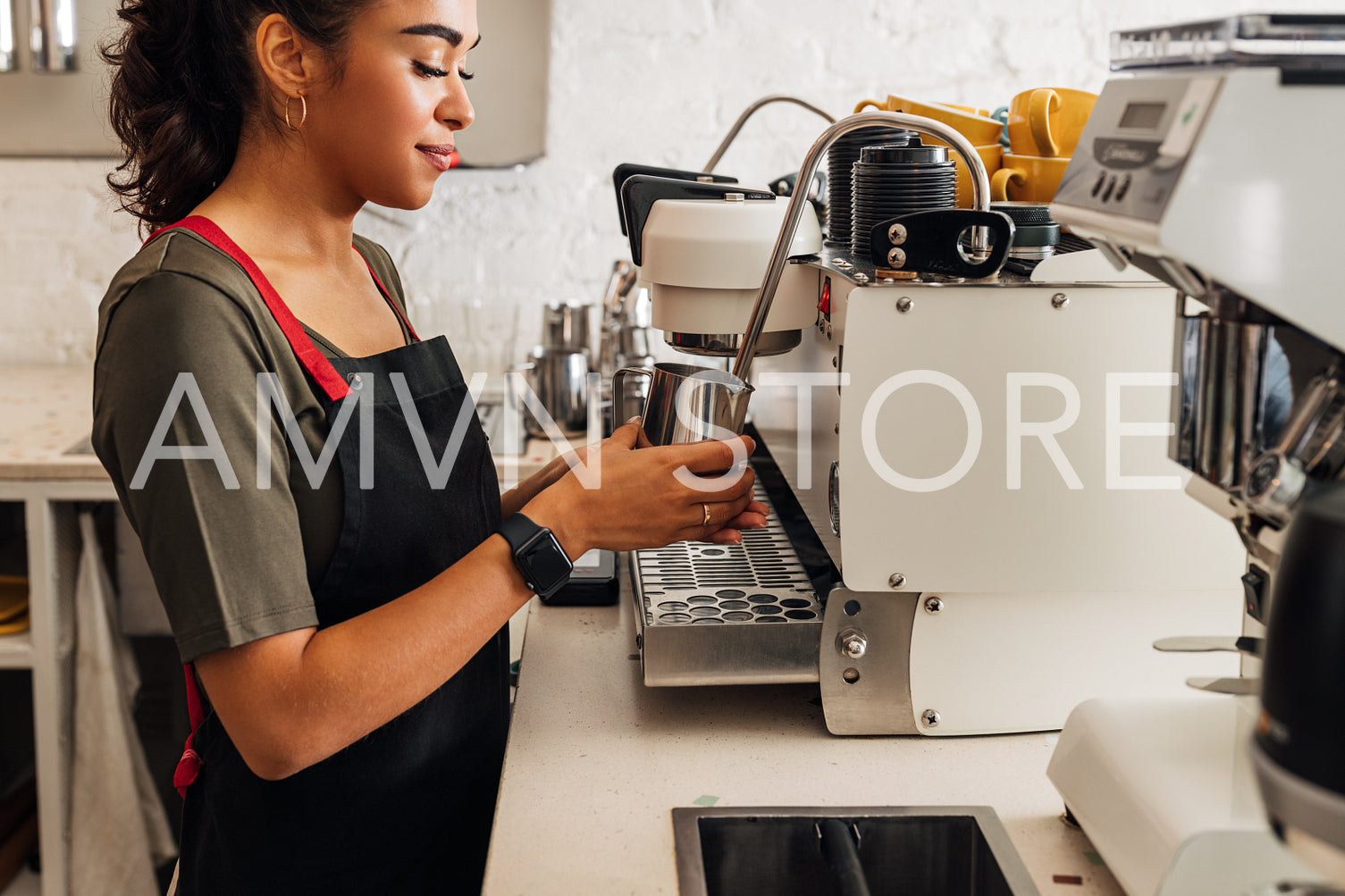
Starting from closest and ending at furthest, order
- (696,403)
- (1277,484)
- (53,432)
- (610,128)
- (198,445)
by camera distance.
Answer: (1277,484), (198,445), (696,403), (53,432), (610,128)

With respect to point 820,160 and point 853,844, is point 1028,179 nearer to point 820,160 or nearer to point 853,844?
point 820,160

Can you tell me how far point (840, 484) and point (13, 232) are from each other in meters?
2.32

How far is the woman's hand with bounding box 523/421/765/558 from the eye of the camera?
921 mm

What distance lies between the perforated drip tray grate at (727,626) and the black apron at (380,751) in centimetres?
18

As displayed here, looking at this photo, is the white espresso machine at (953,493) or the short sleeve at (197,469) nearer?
the short sleeve at (197,469)

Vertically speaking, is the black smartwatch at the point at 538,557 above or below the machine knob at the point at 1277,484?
below

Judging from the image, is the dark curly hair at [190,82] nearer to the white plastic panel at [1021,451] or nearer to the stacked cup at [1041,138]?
the white plastic panel at [1021,451]

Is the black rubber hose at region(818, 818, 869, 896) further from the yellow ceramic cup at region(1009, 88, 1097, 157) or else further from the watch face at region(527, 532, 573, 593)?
the yellow ceramic cup at region(1009, 88, 1097, 157)

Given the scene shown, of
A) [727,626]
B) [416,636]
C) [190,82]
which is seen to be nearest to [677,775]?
[727,626]

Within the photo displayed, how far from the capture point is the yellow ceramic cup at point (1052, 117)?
45.7 inches

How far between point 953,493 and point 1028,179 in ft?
1.44

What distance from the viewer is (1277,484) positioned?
0.62 metres

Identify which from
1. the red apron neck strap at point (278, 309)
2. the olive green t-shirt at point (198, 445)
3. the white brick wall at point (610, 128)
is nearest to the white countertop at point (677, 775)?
the olive green t-shirt at point (198, 445)

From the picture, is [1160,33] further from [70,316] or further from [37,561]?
[70,316]
